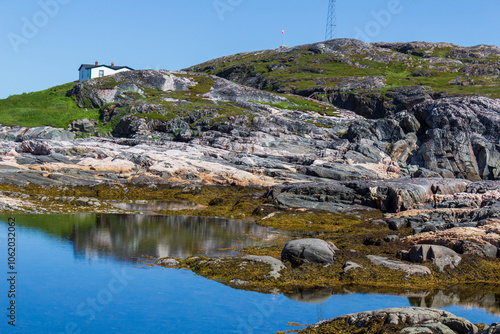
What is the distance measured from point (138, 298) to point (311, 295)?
22.7ft

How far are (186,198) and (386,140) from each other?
129 feet

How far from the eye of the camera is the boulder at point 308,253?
73.6 feet

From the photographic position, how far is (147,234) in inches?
1201

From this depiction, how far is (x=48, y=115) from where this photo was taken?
80.3 metres

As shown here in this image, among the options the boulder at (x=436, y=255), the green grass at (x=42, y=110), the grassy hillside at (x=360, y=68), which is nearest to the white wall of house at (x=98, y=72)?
the green grass at (x=42, y=110)

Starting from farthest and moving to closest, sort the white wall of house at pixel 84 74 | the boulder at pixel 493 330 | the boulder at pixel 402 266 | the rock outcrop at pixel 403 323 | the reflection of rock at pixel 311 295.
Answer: the white wall of house at pixel 84 74 < the boulder at pixel 402 266 < the reflection of rock at pixel 311 295 < the rock outcrop at pixel 403 323 < the boulder at pixel 493 330

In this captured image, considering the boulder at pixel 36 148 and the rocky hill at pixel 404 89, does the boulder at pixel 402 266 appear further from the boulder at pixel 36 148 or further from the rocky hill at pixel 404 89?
the boulder at pixel 36 148

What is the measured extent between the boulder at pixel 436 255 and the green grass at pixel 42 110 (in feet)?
218

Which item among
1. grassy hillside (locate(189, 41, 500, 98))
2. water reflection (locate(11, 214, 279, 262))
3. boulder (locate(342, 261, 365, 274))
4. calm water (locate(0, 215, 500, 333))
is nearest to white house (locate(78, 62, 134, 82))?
grassy hillside (locate(189, 41, 500, 98))

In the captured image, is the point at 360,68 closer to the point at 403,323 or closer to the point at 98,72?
the point at 98,72

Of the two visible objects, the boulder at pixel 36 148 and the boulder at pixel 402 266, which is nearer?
the boulder at pixel 402 266

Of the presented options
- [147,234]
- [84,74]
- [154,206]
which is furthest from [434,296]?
[84,74]

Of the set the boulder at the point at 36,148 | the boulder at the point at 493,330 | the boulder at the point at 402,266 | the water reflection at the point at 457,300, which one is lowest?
the water reflection at the point at 457,300

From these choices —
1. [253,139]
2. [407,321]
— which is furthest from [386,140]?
[407,321]
